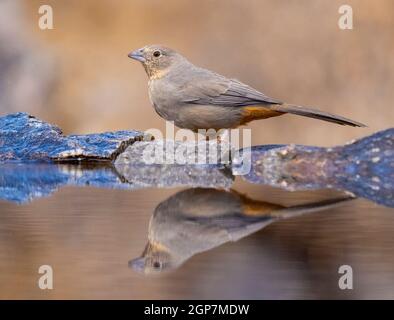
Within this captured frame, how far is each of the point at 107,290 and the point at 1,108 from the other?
9.75 meters

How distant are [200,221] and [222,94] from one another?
310 cm

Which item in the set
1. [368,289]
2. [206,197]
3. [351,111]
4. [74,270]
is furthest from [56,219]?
[351,111]

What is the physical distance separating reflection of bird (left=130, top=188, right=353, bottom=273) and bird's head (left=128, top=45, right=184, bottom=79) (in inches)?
104

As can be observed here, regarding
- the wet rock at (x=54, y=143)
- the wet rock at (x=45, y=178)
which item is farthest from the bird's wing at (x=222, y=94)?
the wet rock at (x=45, y=178)

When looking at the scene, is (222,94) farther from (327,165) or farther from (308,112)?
(327,165)

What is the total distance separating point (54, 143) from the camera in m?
6.86

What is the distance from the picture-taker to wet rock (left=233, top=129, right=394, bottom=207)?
513 centimetres

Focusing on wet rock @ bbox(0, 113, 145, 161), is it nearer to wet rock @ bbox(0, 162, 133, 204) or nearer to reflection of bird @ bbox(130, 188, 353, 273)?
wet rock @ bbox(0, 162, 133, 204)

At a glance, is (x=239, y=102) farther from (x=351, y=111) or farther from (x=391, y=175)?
(x=351, y=111)

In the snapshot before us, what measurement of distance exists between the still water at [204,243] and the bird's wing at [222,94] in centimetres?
198

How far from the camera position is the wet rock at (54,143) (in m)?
6.62

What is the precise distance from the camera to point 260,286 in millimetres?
2467

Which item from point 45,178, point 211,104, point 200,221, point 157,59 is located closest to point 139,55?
point 157,59

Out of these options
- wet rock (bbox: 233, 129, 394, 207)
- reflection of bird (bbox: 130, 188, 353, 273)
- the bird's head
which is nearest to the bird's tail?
wet rock (bbox: 233, 129, 394, 207)
